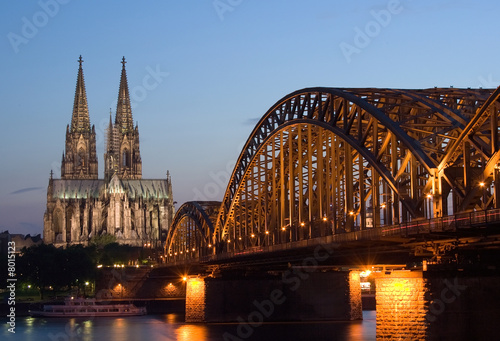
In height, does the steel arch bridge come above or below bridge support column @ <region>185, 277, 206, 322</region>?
above

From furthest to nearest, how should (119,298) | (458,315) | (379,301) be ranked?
1. (119,298)
2. (379,301)
3. (458,315)

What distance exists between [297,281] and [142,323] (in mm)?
30075

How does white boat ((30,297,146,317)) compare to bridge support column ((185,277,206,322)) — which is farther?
white boat ((30,297,146,317))

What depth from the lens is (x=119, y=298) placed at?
174m

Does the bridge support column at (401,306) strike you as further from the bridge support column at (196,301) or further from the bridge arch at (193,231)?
the bridge arch at (193,231)

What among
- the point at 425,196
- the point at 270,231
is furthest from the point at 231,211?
the point at 425,196

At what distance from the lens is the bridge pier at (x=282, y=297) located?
102562 millimetres

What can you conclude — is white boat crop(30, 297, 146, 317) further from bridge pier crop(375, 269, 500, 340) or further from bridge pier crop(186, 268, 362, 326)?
bridge pier crop(375, 269, 500, 340)

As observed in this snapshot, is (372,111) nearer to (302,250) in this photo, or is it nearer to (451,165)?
(451,165)

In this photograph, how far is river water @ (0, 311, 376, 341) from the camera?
88938mm

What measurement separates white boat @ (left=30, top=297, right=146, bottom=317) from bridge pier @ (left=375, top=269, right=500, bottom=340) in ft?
332

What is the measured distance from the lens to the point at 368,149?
71.0 meters

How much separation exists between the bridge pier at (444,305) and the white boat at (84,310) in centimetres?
10132

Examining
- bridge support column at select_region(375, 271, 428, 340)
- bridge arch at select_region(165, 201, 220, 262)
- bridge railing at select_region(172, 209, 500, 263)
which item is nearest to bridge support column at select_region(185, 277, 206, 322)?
bridge arch at select_region(165, 201, 220, 262)
